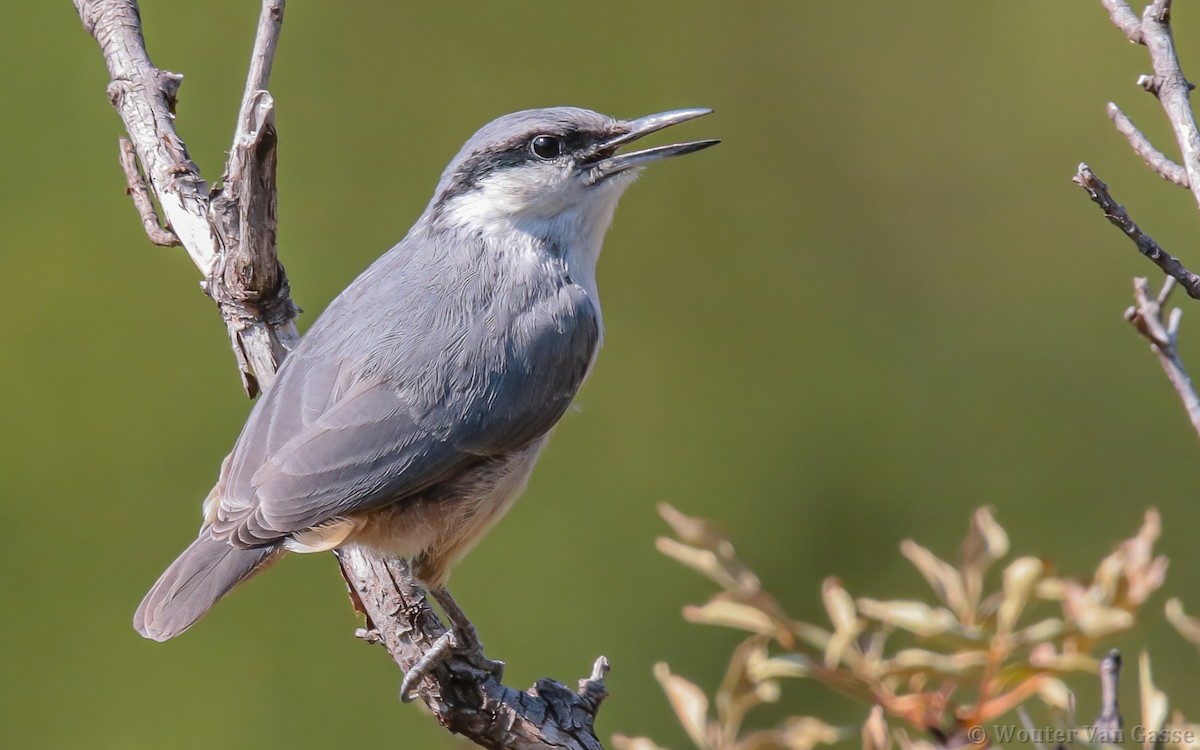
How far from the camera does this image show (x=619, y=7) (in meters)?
4.79

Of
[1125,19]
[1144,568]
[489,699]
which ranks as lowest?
[489,699]

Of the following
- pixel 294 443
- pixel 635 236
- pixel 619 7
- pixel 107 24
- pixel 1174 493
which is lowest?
pixel 1174 493

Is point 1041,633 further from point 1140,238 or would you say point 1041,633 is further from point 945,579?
point 1140,238

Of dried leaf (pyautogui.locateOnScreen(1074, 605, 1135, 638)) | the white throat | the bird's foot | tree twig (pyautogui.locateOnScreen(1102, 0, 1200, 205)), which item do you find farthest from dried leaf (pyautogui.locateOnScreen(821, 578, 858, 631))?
the white throat

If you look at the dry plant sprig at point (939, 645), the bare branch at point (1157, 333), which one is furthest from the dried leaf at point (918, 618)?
the bare branch at point (1157, 333)

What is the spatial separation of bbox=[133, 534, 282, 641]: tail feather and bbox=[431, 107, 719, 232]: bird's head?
92 cm

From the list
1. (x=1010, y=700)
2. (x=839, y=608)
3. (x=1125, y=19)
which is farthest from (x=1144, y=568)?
(x=1125, y=19)

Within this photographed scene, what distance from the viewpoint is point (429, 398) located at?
246 cm

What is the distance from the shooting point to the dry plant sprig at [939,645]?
1423 mm

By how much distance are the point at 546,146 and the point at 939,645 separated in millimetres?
1715

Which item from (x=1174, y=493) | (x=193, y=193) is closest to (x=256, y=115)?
(x=193, y=193)

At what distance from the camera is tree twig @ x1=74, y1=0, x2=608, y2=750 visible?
2260 millimetres

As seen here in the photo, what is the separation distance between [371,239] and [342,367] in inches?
74.3

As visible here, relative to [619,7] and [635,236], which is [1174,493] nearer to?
[635,236]
